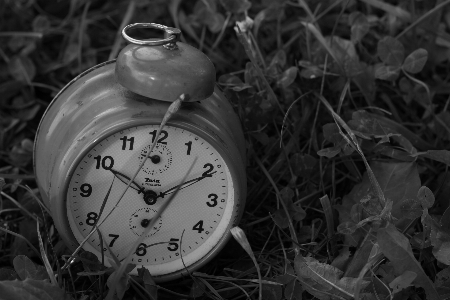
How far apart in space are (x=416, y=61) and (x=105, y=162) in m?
0.91

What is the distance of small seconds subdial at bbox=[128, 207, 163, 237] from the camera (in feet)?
4.95

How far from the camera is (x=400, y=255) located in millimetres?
1385

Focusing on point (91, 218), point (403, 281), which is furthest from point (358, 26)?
point (91, 218)

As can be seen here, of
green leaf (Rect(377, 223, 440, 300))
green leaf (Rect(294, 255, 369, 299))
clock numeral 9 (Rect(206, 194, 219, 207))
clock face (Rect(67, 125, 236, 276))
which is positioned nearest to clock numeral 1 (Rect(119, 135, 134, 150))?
clock face (Rect(67, 125, 236, 276))

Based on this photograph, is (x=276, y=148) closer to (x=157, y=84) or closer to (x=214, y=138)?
(x=214, y=138)

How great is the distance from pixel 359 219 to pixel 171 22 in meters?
1.10

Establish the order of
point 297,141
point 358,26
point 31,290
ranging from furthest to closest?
point 358,26 → point 297,141 → point 31,290

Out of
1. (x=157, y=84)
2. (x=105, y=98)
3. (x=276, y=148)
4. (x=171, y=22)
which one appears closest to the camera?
(x=157, y=84)

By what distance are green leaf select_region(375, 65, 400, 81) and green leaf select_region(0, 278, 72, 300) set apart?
1024 millimetres

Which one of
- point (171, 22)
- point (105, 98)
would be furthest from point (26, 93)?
point (105, 98)

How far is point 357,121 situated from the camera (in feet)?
5.62

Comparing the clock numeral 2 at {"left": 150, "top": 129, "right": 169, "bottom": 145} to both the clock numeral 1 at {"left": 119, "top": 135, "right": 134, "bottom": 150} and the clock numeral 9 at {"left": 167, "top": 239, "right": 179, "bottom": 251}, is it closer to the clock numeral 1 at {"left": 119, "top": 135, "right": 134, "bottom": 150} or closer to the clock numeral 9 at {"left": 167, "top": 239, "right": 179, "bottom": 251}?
the clock numeral 1 at {"left": 119, "top": 135, "right": 134, "bottom": 150}

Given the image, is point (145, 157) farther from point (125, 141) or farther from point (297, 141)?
point (297, 141)

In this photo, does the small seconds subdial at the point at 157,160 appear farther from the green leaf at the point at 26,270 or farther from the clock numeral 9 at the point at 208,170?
the green leaf at the point at 26,270
